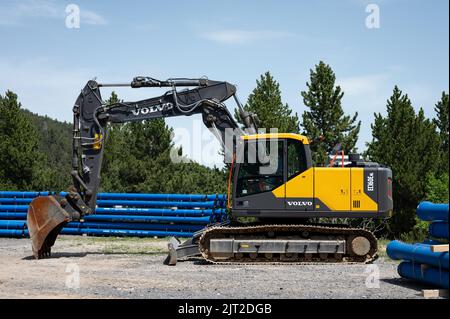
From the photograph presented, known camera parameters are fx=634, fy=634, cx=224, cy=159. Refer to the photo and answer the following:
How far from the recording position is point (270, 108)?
37.8m

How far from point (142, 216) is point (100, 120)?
7119mm

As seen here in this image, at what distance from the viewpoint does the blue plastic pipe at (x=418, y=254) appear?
34.2ft

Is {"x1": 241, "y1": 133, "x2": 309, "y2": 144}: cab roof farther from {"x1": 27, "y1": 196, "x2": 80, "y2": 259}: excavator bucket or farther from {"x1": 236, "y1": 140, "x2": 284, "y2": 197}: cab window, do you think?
{"x1": 27, "y1": 196, "x2": 80, "y2": 259}: excavator bucket

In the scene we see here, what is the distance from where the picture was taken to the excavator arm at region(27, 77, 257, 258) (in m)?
15.7

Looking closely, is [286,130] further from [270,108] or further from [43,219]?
[43,219]

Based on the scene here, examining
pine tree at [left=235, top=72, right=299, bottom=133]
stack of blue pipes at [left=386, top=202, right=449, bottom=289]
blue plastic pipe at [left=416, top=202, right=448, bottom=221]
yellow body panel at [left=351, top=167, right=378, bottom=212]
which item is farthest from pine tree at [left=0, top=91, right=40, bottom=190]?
blue plastic pipe at [left=416, top=202, right=448, bottom=221]

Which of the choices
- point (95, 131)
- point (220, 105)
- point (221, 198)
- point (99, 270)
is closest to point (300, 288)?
point (99, 270)

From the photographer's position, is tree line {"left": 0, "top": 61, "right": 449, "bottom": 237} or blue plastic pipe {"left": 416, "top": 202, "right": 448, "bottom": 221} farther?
tree line {"left": 0, "top": 61, "right": 449, "bottom": 237}

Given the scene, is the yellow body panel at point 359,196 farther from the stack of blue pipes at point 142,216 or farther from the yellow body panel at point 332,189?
the stack of blue pipes at point 142,216

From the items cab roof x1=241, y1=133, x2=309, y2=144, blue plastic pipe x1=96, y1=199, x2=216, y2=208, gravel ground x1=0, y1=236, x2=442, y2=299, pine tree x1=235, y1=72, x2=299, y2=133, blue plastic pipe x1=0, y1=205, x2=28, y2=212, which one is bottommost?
gravel ground x1=0, y1=236, x2=442, y2=299

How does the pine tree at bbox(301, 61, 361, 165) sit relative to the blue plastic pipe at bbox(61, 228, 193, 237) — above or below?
above

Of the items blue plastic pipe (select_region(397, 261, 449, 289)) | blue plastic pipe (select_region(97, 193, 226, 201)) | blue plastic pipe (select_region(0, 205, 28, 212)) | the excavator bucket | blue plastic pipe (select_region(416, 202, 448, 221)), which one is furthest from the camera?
blue plastic pipe (select_region(0, 205, 28, 212))

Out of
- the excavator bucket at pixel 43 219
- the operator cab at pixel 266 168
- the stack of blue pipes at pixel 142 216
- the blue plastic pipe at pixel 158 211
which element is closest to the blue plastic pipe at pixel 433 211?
the operator cab at pixel 266 168

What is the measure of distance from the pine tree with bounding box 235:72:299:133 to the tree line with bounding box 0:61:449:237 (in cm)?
6
